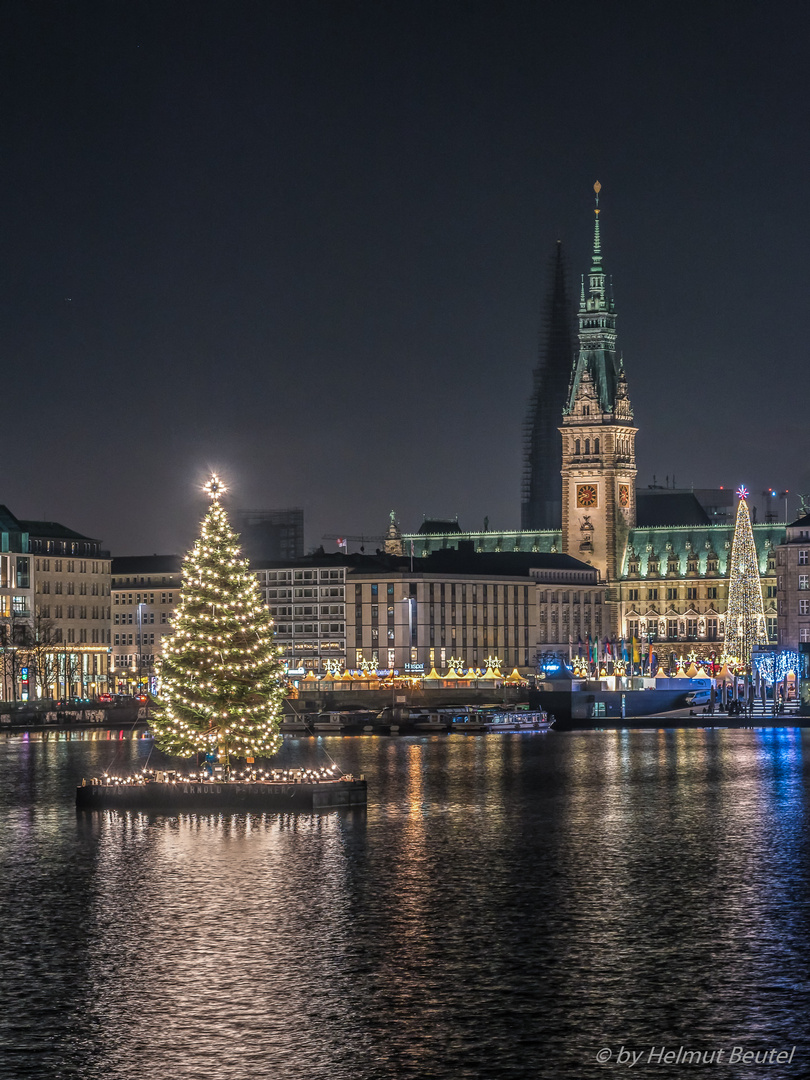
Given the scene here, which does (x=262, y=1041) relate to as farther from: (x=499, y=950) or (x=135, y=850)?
(x=135, y=850)

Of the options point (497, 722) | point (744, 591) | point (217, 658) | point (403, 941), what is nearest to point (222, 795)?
point (217, 658)

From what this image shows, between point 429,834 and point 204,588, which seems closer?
point 429,834

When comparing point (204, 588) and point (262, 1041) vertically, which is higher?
point (204, 588)

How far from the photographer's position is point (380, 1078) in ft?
97.0

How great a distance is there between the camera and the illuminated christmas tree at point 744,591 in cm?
16788

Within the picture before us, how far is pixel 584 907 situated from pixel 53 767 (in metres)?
66.1

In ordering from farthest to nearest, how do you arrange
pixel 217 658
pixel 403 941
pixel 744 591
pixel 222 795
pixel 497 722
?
pixel 497 722
pixel 744 591
pixel 217 658
pixel 222 795
pixel 403 941

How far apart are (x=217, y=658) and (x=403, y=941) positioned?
3021cm

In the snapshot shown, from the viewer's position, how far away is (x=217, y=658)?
→ 70188mm

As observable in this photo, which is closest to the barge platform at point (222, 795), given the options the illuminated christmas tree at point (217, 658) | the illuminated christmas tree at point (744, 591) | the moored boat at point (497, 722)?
the illuminated christmas tree at point (217, 658)

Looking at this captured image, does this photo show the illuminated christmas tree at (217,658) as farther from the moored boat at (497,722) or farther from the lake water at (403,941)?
the moored boat at (497,722)

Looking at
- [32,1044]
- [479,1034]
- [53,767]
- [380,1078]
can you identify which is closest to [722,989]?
[479,1034]

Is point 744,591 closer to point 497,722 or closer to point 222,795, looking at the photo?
point 497,722

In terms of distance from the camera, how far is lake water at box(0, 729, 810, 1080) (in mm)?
31344
